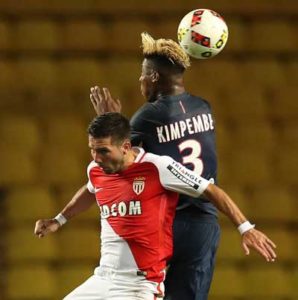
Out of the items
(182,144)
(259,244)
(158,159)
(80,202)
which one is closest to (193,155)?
(182,144)

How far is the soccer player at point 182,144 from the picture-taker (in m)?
3.67

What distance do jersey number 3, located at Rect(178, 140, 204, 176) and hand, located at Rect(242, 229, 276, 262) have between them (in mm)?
532

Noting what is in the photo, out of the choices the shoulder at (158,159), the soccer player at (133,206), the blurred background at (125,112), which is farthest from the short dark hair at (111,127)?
the blurred background at (125,112)

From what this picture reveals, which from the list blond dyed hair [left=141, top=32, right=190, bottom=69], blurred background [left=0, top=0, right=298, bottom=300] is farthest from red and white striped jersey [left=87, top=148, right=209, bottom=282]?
blurred background [left=0, top=0, right=298, bottom=300]

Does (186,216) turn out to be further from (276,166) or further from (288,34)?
(288,34)

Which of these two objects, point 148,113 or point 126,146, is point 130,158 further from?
point 148,113

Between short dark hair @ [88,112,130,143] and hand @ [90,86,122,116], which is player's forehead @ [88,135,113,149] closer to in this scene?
short dark hair @ [88,112,130,143]

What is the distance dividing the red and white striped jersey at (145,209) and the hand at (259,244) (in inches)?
9.6

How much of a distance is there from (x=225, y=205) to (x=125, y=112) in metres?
2.63

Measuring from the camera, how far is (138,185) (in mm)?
3355

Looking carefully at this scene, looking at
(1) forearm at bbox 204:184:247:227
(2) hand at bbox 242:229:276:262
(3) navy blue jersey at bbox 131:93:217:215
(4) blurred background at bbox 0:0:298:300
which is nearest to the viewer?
(2) hand at bbox 242:229:276:262

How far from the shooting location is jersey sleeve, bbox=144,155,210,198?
334 centimetres

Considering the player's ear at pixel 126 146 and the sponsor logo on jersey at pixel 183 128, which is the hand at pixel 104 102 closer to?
the sponsor logo on jersey at pixel 183 128

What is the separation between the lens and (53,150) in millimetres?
5777
